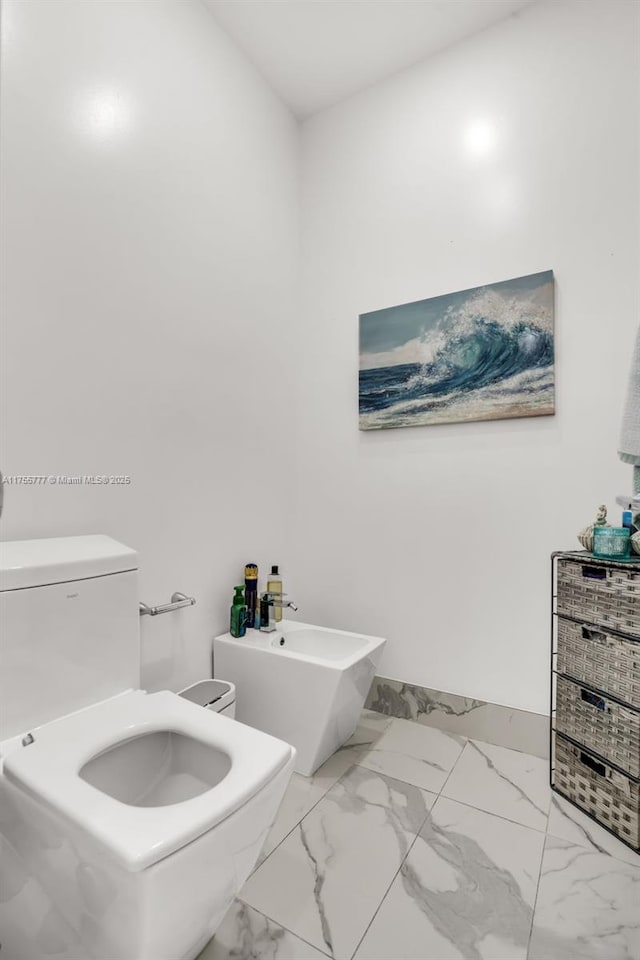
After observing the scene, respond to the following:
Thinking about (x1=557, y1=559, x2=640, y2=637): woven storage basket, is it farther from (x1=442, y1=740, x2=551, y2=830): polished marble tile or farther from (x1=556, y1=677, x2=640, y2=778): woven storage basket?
(x1=442, y1=740, x2=551, y2=830): polished marble tile

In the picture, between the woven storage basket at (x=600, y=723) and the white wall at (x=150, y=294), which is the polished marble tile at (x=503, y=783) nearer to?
the woven storage basket at (x=600, y=723)

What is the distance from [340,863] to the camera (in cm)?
119

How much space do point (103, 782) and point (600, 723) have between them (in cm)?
129

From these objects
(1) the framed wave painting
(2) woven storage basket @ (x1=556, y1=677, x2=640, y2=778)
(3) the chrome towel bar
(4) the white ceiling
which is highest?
(4) the white ceiling

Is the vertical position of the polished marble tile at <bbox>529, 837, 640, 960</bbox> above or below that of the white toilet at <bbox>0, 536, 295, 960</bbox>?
below

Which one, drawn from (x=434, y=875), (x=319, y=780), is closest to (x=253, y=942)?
(x=434, y=875)

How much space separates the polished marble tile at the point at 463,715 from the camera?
1.68 m

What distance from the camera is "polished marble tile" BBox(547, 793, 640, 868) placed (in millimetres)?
1225

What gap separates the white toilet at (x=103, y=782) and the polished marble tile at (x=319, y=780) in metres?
0.40

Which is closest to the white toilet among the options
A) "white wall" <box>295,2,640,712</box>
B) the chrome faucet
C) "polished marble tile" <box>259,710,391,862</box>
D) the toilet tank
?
the toilet tank

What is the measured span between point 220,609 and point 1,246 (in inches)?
51.3

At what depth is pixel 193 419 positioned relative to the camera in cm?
169

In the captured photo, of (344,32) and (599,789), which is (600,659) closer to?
(599,789)

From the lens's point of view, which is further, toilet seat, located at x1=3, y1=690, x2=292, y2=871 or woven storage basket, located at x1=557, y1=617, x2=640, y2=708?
woven storage basket, located at x1=557, y1=617, x2=640, y2=708
